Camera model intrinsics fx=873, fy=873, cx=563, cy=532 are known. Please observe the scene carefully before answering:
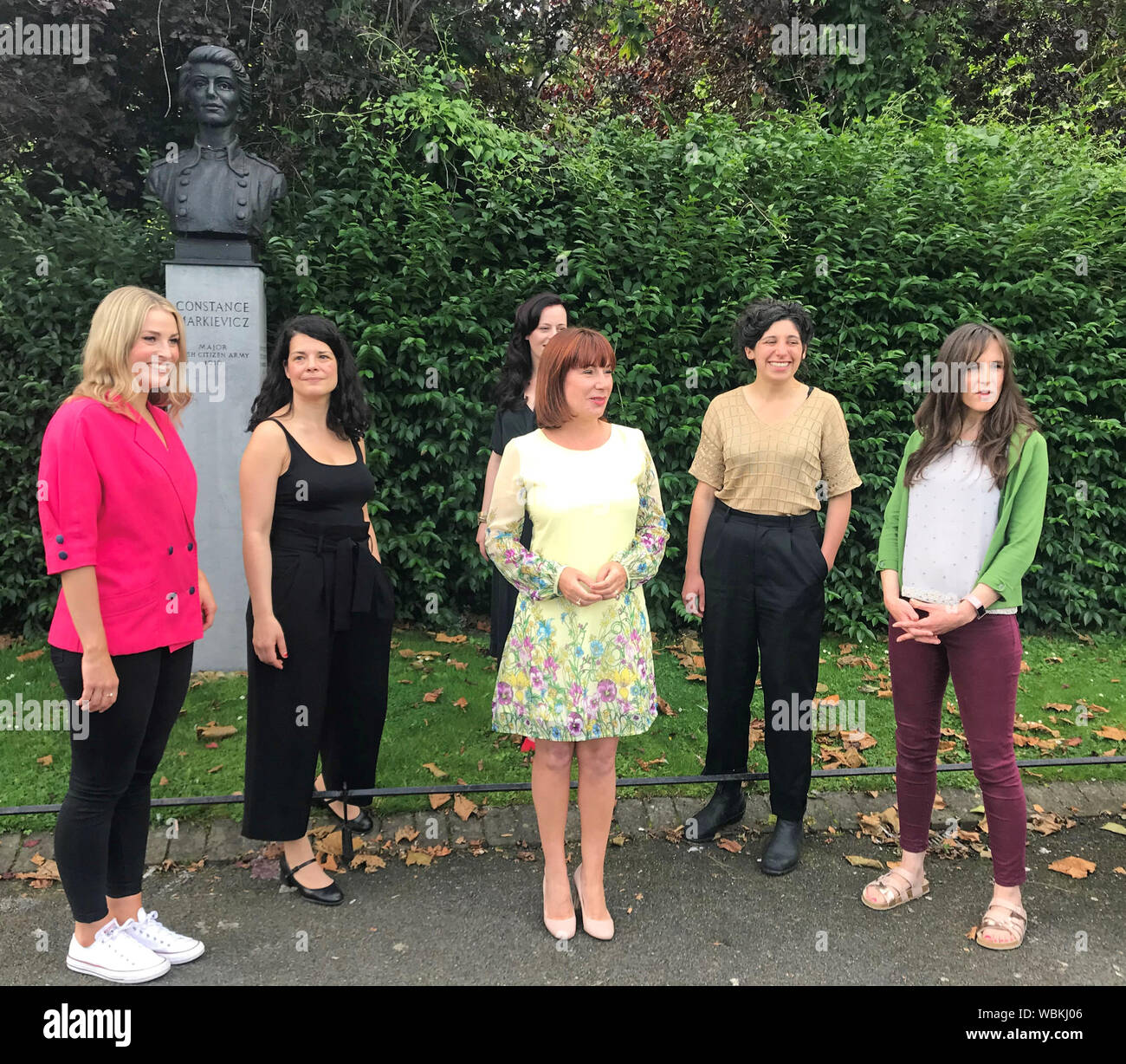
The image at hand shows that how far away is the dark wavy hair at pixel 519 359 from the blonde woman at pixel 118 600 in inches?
67.0

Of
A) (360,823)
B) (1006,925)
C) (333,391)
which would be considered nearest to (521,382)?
(333,391)

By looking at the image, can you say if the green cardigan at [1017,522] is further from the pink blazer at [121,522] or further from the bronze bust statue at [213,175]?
the bronze bust statue at [213,175]

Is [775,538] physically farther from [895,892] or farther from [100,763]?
[100,763]

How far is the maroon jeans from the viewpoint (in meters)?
2.99

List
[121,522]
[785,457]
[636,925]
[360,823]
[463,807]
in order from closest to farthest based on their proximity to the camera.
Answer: [121,522] → [636,925] → [785,457] → [360,823] → [463,807]

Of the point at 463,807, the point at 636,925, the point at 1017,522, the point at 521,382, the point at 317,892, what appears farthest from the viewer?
the point at 521,382

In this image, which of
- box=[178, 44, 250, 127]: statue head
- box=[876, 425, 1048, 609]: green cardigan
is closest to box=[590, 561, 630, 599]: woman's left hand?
box=[876, 425, 1048, 609]: green cardigan

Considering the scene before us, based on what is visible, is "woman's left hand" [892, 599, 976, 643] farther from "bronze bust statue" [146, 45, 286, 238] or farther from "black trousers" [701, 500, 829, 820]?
"bronze bust statue" [146, 45, 286, 238]

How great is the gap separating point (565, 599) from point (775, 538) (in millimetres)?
1002

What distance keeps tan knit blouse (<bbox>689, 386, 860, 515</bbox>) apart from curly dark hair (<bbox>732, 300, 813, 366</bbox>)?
8.8 inches

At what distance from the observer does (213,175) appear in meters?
5.40

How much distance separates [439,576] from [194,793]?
2449 millimetres

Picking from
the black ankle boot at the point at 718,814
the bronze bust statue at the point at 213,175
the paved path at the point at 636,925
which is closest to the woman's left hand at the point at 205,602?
the paved path at the point at 636,925

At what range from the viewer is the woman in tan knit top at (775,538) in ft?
11.2
